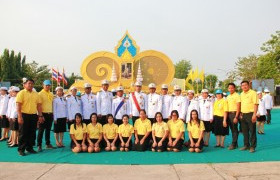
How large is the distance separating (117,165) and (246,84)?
3728 mm

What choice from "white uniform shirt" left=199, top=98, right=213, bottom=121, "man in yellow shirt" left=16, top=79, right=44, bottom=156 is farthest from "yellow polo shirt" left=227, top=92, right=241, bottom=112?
"man in yellow shirt" left=16, top=79, right=44, bottom=156

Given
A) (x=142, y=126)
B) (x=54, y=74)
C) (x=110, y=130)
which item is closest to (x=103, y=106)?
(x=110, y=130)

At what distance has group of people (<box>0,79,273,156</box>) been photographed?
22.5ft

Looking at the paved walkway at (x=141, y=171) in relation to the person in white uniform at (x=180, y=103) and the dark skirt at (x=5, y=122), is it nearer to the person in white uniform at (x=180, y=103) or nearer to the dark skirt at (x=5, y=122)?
the person in white uniform at (x=180, y=103)

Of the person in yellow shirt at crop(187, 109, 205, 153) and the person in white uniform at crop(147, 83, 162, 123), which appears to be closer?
the person in yellow shirt at crop(187, 109, 205, 153)

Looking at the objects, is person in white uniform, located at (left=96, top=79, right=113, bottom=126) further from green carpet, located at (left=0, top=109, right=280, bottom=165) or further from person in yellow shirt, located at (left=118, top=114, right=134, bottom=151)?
green carpet, located at (left=0, top=109, right=280, bottom=165)

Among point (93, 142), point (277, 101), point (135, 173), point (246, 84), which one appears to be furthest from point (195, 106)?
point (277, 101)

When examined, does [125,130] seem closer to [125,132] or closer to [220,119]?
[125,132]

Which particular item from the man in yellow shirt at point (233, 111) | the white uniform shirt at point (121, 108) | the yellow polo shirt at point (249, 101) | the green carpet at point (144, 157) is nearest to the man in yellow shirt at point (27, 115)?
the green carpet at point (144, 157)

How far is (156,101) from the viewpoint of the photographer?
7816 mm

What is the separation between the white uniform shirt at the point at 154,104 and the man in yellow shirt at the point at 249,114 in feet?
6.77

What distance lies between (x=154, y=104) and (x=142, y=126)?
32.6 inches

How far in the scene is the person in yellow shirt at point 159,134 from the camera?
6.96m

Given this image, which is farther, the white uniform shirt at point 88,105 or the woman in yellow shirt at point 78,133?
the white uniform shirt at point 88,105
